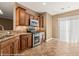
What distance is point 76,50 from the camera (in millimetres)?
2080

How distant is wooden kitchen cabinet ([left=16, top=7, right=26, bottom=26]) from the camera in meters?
2.03

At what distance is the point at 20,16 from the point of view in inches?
81.4

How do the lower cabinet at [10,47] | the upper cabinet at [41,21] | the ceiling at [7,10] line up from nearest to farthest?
the lower cabinet at [10,47]
the ceiling at [7,10]
the upper cabinet at [41,21]

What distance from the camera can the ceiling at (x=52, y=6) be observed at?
6.85 feet

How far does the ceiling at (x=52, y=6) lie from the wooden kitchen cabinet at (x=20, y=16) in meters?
0.13

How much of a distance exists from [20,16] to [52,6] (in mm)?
624

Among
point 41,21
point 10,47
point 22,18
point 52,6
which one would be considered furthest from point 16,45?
point 52,6

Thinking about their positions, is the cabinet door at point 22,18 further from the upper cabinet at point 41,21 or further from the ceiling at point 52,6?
the upper cabinet at point 41,21

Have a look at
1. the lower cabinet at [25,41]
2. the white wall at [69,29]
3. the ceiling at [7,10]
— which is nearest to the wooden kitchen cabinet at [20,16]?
the ceiling at [7,10]

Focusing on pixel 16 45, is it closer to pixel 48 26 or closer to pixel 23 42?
pixel 23 42

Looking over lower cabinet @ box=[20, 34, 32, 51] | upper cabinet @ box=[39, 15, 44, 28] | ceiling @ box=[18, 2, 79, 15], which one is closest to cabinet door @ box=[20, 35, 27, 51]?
lower cabinet @ box=[20, 34, 32, 51]

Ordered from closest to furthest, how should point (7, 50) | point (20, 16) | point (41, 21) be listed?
point (7, 50) → point (20, 16) → point (41, 21)

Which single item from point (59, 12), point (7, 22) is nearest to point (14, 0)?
point (7, 22)

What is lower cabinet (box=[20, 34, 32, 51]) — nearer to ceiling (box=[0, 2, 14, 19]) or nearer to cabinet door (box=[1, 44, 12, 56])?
cabinet door (box=[1, 44, 12, 56])
